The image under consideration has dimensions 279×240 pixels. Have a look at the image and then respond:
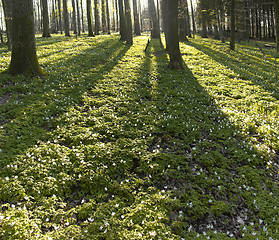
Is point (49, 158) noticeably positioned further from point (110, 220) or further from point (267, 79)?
point (267, 79)

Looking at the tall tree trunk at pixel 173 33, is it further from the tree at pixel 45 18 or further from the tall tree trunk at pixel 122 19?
the tree at pixel 45 18

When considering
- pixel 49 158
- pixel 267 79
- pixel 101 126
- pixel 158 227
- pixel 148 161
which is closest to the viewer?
pixel 158 227

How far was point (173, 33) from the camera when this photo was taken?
1339 centimetres

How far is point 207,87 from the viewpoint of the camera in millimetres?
11281

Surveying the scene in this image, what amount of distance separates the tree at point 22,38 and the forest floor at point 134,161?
0.80 m

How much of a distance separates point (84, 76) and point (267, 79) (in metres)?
11.6

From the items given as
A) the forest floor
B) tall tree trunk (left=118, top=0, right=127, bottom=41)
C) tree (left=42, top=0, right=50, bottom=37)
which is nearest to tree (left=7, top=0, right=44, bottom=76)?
the forest floor

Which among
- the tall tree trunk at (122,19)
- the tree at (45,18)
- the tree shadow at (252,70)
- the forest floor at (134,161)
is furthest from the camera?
the tree at (45,18)

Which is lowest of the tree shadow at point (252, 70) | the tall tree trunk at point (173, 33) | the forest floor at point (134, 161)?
Result: the forest floor at point (134, 161)

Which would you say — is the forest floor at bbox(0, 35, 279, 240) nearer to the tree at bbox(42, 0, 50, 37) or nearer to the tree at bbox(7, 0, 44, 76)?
the tree at bbox(7, 0, 44, 76)

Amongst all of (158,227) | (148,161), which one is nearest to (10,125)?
(148,161)

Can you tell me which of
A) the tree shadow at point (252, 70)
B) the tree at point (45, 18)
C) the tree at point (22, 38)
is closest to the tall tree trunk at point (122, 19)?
the tree at point (45, 18)

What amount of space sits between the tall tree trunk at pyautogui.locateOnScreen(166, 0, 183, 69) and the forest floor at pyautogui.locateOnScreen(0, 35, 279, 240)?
13.5 feet

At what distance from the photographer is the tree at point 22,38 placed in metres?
9.22
